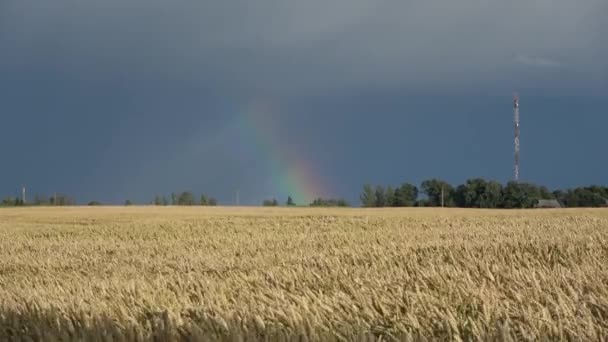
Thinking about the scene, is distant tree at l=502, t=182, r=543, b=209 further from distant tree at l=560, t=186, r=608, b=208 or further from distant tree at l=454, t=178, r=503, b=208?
distant tree at l=560, t=186, r=608, b=208

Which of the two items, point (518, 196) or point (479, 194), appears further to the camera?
point (479, 194)

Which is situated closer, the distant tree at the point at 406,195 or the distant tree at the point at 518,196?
the distant tree at the point at 518,196

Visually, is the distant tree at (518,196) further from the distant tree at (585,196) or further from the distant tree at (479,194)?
the distant tree at (585,196)

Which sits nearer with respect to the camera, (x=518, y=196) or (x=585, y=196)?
(x=518, y=196)

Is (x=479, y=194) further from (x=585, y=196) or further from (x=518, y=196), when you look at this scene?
(x=585, y=196)

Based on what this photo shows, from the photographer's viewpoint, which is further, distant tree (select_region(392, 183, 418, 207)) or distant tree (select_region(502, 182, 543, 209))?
distant tree (select_region(392, 183, 418, 207))

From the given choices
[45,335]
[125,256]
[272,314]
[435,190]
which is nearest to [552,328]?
[272,314]

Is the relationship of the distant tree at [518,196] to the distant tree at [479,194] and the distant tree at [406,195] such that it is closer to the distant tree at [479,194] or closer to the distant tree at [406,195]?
the distant tree at [479,194]

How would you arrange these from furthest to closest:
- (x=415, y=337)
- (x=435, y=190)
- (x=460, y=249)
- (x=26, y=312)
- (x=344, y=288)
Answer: (x=435, y=190) < (x=460, y=249) < (x=344, y=288) < (x=26, y=312) < (x=415, y=337)

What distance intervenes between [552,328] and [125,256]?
13.6m

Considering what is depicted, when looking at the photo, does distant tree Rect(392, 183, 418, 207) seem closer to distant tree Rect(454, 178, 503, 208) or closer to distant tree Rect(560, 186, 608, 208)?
distant tree Rect(454, 178, 503, 208)

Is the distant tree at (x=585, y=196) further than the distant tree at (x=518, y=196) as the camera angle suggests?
Yes

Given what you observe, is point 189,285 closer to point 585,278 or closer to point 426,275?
point 426,275

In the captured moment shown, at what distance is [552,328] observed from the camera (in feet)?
12.4
